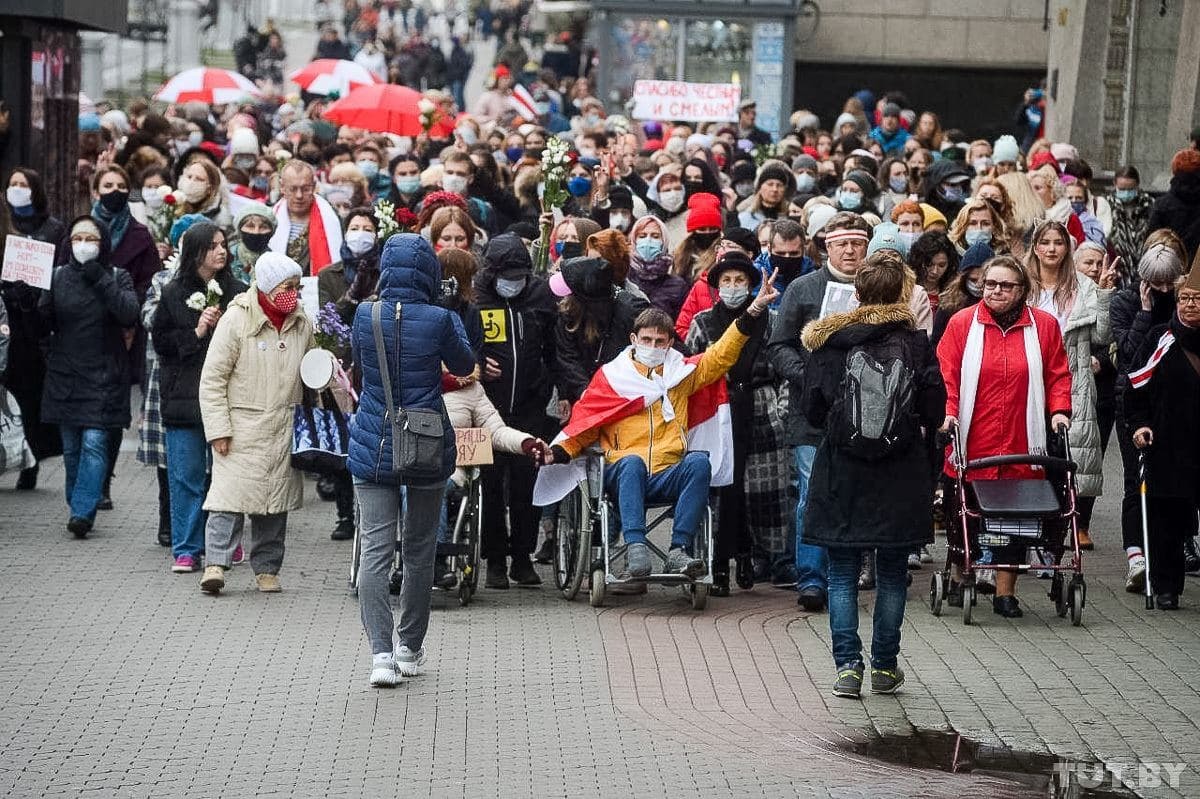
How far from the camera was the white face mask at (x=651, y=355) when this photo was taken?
37.4 ft

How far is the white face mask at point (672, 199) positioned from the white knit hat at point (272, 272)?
217 inches

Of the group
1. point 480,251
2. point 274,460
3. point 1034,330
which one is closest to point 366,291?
point 480,251

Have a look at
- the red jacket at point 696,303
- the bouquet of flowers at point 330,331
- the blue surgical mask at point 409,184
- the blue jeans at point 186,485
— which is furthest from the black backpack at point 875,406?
the blue surgical mask at point 409,184

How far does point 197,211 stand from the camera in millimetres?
15250

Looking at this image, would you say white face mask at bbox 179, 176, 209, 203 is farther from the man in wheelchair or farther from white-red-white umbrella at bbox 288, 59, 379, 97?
white-red-white umbrella at bbox 288, 59, 379, 97

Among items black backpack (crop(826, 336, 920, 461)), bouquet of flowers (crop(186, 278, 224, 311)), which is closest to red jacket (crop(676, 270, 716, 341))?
bouquet of flowers (crop(186, 278, 224, 311))

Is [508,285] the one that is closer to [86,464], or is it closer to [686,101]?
[86,464]

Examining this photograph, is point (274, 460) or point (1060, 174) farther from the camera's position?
point (1060, 174)

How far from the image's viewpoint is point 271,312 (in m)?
11.8

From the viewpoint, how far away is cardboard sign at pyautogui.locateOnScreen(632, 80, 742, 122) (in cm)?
2517

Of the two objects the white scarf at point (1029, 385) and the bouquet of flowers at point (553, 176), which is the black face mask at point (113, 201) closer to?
the bouquet of flowers at point (553, 176)

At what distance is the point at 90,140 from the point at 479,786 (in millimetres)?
15186

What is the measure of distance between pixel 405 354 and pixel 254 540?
2.83 meters

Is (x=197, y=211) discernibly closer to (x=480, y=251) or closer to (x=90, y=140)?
(x=480, y=251)
